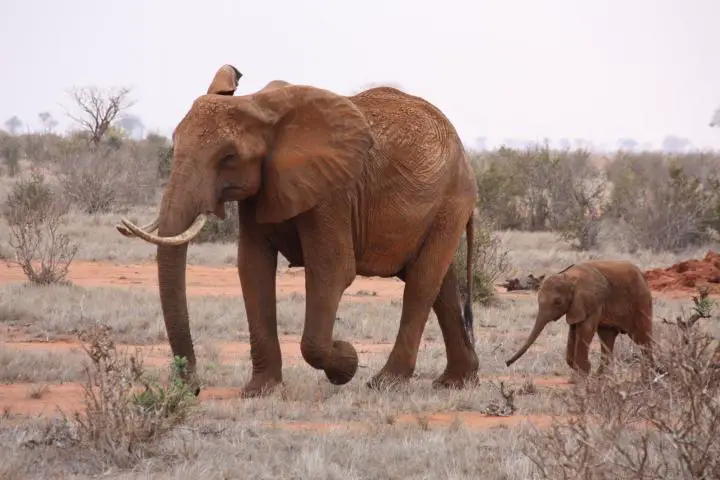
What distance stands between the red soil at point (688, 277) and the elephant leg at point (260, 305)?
32.1 feet

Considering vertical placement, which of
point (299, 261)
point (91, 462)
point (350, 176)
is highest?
point (350, 176)

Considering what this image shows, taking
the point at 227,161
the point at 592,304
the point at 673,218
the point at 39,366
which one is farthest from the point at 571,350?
the point at 673,218

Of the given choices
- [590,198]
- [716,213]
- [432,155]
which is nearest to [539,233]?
[590,198]

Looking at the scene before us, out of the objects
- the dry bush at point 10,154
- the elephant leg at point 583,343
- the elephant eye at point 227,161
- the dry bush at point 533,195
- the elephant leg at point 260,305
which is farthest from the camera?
the dry bush at point 10,154

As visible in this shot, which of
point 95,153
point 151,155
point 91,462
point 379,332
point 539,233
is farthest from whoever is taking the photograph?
point 151,155

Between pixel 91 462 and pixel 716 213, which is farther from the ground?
pixel 716 213

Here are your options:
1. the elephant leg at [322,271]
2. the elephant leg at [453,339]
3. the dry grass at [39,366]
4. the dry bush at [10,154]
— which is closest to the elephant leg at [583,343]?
the elephant leg at [453,339]

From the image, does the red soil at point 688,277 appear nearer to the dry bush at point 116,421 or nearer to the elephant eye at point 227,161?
the elephant eye at point 227,161

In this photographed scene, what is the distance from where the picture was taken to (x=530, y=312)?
14.2m

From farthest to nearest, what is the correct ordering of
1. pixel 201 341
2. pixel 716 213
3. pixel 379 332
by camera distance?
pixel 716 213 → pixel 379 332 → pixel 201 341

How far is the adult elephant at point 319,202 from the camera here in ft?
23.7

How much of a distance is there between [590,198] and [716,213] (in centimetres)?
292

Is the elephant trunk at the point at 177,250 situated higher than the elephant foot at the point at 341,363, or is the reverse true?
the elephant trunk at the point at 177,250

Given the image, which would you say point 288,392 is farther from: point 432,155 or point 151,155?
point 151,155
